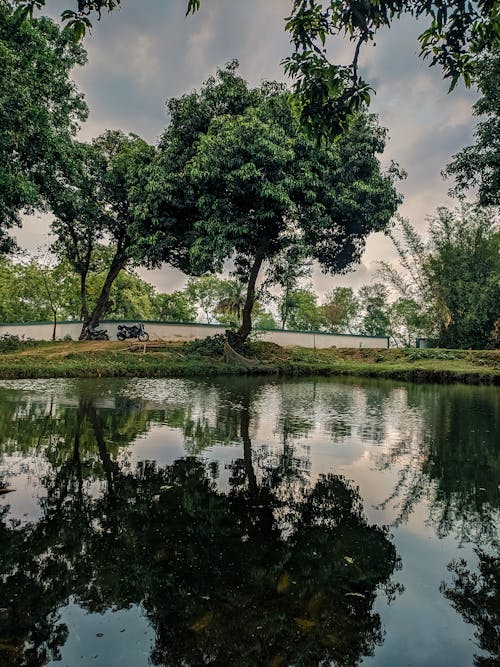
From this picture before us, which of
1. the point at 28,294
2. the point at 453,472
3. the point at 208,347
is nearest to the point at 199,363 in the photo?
the point at 208,347

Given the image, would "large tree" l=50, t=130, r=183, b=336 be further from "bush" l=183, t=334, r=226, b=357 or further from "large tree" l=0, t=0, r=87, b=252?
"bush" l=183, t=334, r=226, b=357

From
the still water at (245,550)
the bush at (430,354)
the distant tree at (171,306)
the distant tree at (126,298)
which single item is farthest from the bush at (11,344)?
the distant tree at (171,306)

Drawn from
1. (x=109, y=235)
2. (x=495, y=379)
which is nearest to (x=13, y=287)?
(x=109, y=235)

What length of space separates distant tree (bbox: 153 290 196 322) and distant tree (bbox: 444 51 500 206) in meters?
38.2

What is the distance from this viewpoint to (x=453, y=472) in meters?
4.47

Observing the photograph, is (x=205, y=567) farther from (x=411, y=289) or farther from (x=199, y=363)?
(x=411, y=289)

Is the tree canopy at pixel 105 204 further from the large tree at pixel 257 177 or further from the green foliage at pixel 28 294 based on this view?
the green foliage at pixel 28 294

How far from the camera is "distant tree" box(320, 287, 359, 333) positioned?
4984cm

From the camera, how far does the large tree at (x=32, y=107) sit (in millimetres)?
12141

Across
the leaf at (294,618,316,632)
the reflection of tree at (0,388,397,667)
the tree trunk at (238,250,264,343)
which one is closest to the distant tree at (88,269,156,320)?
the tree trunk at (238,250,264,343)

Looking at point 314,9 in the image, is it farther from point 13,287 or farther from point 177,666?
point 13,287

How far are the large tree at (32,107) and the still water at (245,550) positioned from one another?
34.0 feet

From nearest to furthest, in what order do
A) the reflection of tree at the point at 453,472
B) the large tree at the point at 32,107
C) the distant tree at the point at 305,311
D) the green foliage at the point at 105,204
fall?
1. the reflection of tree at the point at 453,472
2. the large tree at the point at 32,107
3. the green foliage at the point at 105,204
4. the distant tree at the point at 305,311

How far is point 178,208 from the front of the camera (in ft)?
61.7
